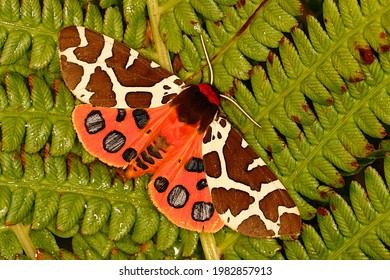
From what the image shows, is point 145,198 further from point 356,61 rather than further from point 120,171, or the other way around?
point 356,61

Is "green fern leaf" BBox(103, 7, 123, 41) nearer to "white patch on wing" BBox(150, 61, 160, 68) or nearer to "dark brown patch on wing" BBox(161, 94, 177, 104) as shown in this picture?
"white patch on wing" BBox(150, 61, 160, 68)

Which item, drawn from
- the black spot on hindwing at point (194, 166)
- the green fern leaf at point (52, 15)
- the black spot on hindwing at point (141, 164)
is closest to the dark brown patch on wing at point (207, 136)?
the black spot on hindwing at point (194, 166)

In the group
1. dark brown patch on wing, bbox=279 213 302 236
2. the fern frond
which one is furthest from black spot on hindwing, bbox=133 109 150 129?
the fern frond

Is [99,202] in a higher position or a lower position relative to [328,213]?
lower

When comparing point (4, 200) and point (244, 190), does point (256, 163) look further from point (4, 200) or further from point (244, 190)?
point (4, 200)

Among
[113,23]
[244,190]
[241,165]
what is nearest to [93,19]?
[113,23]

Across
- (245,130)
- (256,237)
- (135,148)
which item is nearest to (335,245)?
(256,237)
